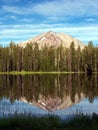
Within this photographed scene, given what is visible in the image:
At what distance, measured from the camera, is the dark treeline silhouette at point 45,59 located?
496 ft

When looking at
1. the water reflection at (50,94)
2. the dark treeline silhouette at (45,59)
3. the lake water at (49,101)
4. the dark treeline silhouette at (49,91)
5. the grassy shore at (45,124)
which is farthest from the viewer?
the dark treeline silhouette at (45,59)

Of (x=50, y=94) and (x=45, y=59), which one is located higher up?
(x=45, y=59)

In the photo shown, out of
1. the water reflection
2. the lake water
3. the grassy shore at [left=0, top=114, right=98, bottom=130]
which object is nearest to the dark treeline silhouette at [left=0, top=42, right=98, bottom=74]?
the water reflection

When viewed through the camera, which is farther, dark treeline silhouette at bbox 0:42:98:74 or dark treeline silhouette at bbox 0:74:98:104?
dark treeline silhouette at bbox 0:42:98:74

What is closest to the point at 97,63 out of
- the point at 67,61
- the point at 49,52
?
the point at 67,61

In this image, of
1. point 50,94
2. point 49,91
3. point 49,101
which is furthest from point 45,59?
point 49,101

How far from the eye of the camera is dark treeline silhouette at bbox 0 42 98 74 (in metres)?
151

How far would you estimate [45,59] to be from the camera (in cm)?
15850

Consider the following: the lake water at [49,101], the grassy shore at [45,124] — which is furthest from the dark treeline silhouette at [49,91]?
the grassy shore at [45,124]

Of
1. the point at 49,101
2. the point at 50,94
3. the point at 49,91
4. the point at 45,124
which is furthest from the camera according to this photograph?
the point at 49,91

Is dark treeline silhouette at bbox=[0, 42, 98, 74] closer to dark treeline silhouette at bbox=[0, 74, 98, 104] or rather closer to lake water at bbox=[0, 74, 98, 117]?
dark treeline silhouette at bbox=[0, 74, 98, 104]

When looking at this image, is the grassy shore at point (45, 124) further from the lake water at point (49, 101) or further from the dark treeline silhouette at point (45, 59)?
the dark treeline silhouette at point (45, 59)

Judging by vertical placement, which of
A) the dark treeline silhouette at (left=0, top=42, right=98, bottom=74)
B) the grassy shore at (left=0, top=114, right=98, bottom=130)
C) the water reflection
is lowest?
the water reflection

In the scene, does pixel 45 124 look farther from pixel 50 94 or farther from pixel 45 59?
pixel 45 59
